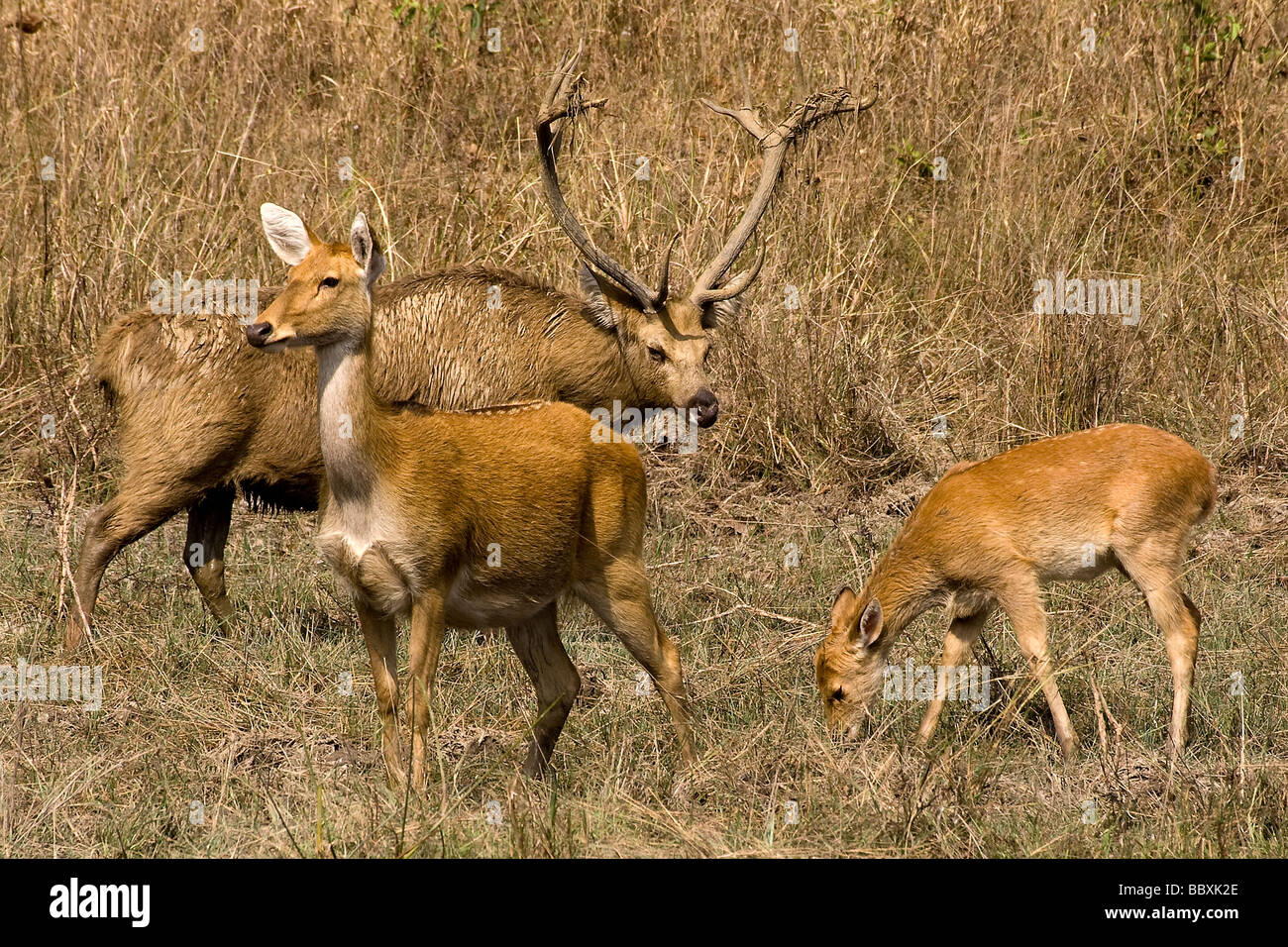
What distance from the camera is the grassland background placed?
17.5 ft

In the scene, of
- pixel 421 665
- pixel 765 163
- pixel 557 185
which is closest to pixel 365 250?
pixel 421 665

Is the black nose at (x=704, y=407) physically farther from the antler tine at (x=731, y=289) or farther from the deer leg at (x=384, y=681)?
the deer leg at (x=384, y=681)

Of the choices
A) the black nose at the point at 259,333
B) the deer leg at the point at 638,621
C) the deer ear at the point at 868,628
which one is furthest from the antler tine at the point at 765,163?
the black nose at the point at 259,333

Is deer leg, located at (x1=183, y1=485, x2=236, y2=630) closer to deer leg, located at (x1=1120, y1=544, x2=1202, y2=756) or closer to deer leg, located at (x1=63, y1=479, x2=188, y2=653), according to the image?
deer leg, located at (x1=63, y1=479, x2=188, y2=653)

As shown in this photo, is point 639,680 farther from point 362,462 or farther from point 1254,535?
point 1254,535

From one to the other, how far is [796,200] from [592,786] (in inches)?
225

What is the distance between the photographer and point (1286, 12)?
37.5ft

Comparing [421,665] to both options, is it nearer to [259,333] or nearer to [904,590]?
[259,333]

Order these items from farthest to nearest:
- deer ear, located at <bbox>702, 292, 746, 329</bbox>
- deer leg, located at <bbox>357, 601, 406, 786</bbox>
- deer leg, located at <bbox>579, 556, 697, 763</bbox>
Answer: deer ear, located at <bbox>702, 292, 746, 329</bbox>
deer leg, located at <bbox>579, 556, 697, 763</bbox>
deer leg, located at <bbox>357, 601, 406, 786</bbox>

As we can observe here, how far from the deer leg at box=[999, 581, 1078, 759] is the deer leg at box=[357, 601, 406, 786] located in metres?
2.28

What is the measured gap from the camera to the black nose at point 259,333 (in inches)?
198

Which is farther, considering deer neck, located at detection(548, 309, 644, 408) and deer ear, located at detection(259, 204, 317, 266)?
deer neck, located at detection(548, 309, 644, 408)

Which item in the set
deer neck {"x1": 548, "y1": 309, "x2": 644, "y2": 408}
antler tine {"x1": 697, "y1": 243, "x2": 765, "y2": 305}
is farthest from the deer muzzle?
antler tine {"x1": 697, "y1": 243, "x2": 765, "y2": 305}
